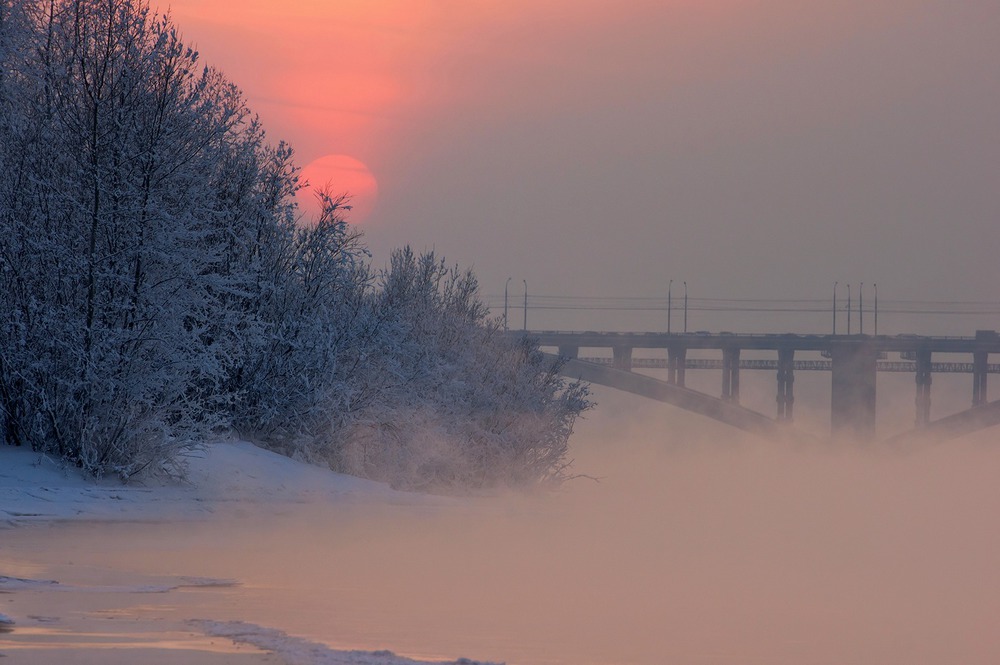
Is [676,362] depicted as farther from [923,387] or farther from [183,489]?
[183,489]

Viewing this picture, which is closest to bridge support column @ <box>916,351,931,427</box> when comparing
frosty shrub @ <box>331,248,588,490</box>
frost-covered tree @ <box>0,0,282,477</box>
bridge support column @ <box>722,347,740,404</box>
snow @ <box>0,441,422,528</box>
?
bridge support column @ <box>722,347,740,404</box>

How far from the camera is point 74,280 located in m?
21.3

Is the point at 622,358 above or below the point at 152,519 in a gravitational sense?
above

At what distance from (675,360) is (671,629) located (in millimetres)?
98367

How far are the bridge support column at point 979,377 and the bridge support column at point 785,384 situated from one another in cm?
1381

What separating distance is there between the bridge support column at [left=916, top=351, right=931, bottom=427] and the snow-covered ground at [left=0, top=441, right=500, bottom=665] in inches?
3430

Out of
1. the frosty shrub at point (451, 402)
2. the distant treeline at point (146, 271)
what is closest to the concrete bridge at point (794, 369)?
the frosty shrub at point (451, 402)

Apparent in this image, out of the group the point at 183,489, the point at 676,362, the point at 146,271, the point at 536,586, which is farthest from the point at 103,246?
the point at 676,362

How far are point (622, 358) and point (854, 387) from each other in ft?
63.6

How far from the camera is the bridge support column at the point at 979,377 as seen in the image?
104312 mm

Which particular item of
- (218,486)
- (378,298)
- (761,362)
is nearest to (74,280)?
Answer: (218,486)

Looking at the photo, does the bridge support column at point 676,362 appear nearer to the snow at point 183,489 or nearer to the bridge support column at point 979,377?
the bridge support column at point 979,377

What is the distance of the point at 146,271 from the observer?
21969mm

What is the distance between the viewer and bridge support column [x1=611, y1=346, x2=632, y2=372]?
108125 mm
